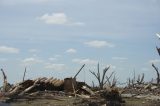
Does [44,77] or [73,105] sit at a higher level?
[44,77]

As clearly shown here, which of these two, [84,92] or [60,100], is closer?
[60,100]

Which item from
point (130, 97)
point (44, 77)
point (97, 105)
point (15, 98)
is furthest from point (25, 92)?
point (130, 97)

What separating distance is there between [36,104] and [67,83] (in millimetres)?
3413

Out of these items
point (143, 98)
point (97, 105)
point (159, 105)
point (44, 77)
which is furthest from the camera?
point (44, 77)

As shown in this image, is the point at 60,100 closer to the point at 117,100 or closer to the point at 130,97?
the point at 117,100

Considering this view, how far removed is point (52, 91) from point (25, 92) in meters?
1.52

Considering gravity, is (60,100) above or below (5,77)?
below

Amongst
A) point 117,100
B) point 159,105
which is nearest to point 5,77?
point 117,100

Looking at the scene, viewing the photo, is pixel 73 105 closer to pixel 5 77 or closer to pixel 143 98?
pixel 143 98

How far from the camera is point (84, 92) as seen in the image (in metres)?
17.8

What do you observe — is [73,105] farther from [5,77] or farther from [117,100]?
[5,77]

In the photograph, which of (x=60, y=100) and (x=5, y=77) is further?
(x=5, y=77)

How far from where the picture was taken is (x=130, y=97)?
17719 mm

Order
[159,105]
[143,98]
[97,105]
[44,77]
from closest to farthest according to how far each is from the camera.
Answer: [97,105] < [159,105] < [143,98] < [44,77]
